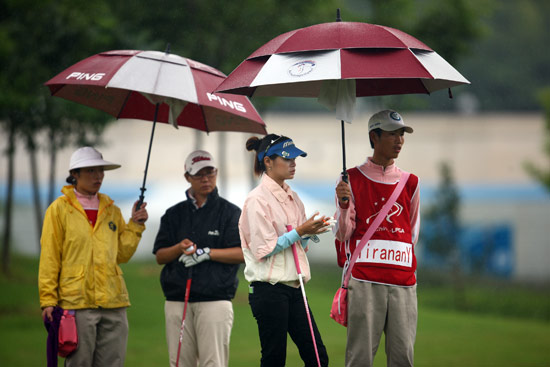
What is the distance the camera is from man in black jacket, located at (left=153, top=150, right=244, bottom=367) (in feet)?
18.9

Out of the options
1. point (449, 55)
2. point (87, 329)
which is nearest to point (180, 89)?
point (87, 329)

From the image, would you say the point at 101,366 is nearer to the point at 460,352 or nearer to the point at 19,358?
the point at 19,358

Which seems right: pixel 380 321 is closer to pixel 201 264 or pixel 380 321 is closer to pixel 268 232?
pixel 268 232

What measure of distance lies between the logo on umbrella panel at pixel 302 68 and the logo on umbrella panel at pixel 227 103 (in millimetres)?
1045

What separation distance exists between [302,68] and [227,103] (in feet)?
4.20


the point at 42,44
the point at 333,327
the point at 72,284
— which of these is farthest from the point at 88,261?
the point at 333,327

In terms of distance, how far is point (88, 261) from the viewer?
18.0 feet

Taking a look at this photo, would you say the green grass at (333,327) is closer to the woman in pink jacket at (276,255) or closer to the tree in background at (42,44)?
the tree in background at (42,44)

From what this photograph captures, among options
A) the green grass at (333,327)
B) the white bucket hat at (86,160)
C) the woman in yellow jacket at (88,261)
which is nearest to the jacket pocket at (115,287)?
the woman in yellow jacket at (88,261)

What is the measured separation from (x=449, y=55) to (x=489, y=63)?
31.1 m

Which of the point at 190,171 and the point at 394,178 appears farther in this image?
the point at 190,171

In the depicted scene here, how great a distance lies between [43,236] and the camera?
18.0 ft

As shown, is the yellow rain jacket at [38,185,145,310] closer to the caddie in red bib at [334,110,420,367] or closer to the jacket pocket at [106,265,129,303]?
the jacket pocket at [106,265,129,303]

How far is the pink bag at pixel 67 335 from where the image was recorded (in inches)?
209
